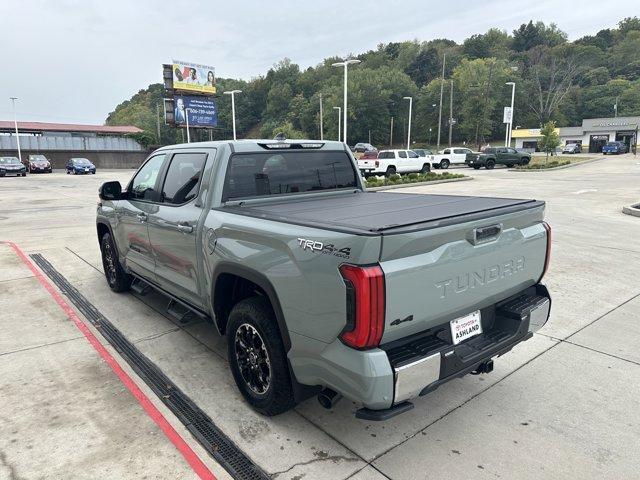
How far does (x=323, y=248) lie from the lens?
7.71 feet

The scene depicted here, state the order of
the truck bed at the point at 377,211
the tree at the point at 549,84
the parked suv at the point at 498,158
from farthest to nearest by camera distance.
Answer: the tree at the point at 549,84 < the parked suv at the point at 498,158 < the truck bed at the point at 377,211

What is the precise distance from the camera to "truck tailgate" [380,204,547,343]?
2266mm

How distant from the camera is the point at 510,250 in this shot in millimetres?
2898

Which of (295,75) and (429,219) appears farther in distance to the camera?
(295,75)

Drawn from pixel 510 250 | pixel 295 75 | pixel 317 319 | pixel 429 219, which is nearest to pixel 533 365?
pixel 510 250

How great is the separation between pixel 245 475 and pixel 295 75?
469 ft

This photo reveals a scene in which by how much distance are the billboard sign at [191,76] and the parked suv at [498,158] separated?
38.2 meters

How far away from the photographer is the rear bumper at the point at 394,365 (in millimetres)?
2250

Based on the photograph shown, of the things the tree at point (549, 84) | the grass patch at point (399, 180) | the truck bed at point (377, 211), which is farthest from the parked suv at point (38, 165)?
the tree at point (549, 84)

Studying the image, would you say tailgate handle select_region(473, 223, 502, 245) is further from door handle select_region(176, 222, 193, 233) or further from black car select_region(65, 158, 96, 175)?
black car select_region(65, 158, 96, 175)

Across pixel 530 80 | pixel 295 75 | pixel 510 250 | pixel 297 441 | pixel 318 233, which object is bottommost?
pixel 297 441

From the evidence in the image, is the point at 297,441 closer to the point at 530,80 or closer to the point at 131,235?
the point at 131,235

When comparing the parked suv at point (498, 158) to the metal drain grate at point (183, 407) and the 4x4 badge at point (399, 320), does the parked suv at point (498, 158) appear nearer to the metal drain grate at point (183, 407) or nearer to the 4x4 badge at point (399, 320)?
the metal drain grate at point (183, 407)

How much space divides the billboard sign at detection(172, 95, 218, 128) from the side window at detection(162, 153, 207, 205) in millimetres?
54013
